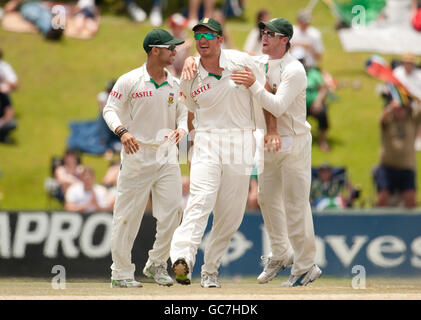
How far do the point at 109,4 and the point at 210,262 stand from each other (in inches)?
544

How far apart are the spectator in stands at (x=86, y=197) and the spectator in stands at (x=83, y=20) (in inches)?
251

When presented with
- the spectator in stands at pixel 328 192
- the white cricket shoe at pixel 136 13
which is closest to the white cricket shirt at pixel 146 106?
the spectator in stands at pixel 328 192

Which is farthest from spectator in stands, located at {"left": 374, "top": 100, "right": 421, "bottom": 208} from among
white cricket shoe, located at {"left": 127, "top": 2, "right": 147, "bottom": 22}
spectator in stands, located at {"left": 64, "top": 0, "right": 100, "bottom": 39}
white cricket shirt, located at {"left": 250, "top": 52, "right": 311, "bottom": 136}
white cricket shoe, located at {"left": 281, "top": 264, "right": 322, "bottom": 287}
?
white cricket shoe, located at {"left": 127, "top": 2, "right": 147, "bottom": 22}

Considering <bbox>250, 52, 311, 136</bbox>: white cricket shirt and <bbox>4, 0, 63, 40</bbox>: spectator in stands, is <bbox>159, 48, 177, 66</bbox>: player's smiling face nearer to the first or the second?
<bbox>250, 52, 311, 136</bbox>: white cricket shirt

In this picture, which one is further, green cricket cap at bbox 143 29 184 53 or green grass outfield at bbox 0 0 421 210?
green grass outfield at bbox 0 0 421 210

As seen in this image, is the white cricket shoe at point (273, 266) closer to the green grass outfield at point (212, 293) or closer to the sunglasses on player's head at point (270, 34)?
the green grass outfield at point (212, 293)

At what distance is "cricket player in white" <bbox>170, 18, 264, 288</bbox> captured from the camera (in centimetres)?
945

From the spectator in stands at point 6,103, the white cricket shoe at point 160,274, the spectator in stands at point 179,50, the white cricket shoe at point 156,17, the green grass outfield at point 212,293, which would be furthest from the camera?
the white cricket shoe at point 156,17

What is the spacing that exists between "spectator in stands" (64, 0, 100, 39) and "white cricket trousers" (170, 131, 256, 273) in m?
11.4

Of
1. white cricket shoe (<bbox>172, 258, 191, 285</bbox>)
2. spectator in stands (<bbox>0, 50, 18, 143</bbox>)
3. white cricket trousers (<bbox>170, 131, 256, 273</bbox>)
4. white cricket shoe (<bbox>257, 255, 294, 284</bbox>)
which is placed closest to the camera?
white cricket shoe (<bbox>172, 258, 191, 285</bbox>)

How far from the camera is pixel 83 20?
69.7 feet

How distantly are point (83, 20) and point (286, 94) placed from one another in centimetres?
1225

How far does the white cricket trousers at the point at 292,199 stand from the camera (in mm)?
9977
